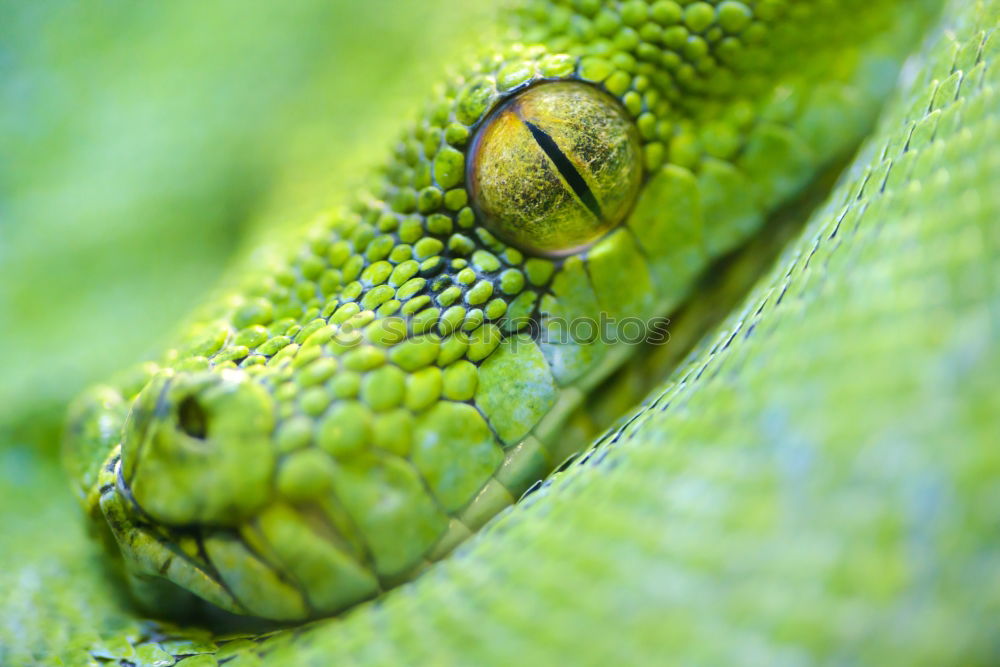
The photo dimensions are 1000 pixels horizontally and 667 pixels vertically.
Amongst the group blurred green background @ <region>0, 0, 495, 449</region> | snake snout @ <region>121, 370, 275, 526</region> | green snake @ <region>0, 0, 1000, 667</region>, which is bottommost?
green snake @ <region>0, 0, 1000, 667</region>

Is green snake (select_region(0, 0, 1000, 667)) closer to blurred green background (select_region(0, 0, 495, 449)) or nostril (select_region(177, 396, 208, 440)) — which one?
nostril (select_region(177, 396, 208, 440))

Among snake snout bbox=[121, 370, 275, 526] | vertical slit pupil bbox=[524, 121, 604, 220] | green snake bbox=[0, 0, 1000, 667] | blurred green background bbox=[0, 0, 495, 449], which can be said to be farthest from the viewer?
blurred green background bbox=[0, 0, 495, 449]

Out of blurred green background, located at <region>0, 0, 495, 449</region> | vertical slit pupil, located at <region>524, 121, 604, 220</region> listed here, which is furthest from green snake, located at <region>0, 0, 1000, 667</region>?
blurred green background, located at <region>0, 0, 495, 449</region>

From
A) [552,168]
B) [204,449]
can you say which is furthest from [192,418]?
[552,168]

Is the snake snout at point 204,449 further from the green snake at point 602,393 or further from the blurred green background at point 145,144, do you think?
the blurred green background at point 145,144

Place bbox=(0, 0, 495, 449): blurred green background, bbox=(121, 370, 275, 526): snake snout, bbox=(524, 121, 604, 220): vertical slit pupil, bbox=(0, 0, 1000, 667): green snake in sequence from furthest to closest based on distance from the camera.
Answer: bbox=(0, 0, 495, 449): blurred green background < bbox=(524, 121, 604, 220): vertical slit pupil < bbox=(121, 370, 275, 526): snake snout < bbox=(0, 0, 1000, 667): green snake

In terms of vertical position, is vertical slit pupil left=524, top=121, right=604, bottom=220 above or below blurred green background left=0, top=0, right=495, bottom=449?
below

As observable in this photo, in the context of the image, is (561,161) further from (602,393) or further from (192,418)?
(192,418)

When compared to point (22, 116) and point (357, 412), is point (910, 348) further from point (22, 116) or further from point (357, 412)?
point (22, 116)
